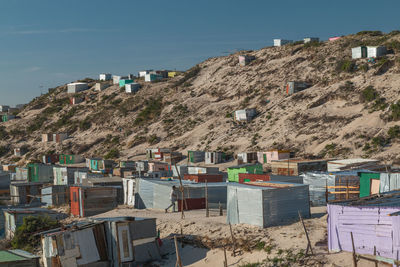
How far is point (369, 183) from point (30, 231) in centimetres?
1498

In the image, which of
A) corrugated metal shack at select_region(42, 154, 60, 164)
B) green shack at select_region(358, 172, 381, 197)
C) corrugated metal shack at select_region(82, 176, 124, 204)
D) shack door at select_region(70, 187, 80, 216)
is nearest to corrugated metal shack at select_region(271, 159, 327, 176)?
corrugated metal shack at select_region(82, 176, 124, 204)

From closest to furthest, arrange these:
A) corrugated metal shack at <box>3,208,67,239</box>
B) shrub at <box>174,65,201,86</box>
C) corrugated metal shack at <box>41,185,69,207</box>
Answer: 1. corrugated metal shack at <box>3,208,67,239</box>
2. corrugated metal shack at <box>41,185,69,207</box>
3. shrub at <box>174,65,201,86</box>

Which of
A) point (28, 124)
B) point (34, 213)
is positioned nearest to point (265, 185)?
point (34, 213)

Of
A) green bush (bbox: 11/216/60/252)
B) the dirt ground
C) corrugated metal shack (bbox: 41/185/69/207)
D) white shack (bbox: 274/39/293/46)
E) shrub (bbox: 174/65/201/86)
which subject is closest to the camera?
the dirt ground

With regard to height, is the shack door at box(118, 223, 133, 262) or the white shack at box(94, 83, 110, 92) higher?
the white shack at box(94, 83, 110, 92)

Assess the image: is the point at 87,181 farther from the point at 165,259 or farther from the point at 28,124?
the point at 28,124

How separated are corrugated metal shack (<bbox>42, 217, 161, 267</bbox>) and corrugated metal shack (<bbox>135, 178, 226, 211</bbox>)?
5.71 metres

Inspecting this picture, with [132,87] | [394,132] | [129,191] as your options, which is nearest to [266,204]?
[129,191]

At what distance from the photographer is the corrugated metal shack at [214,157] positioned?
161ft

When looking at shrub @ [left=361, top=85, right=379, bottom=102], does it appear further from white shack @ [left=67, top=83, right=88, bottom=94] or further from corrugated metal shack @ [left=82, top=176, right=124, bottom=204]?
white shack @ [left=67, top=83, right=88, bottom=94]

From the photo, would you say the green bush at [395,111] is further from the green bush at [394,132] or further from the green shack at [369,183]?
the green shack at [369,183]

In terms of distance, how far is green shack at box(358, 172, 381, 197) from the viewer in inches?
878

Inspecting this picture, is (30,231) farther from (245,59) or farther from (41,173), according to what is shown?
(245,59)

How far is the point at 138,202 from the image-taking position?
2659 cm
